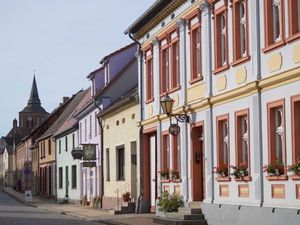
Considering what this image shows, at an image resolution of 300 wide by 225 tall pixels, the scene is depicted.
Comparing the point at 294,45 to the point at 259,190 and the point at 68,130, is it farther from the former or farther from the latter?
the point at 68,130

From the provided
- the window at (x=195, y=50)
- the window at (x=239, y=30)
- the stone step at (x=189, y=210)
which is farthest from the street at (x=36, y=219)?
the window at (x=239, y=30)

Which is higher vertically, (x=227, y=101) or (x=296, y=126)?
(x=227, y=101)

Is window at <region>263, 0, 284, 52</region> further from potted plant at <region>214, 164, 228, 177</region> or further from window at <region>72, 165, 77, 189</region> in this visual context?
window at <region>72, 165, 77, 189</region>

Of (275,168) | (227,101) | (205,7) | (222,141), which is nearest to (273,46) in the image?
(275,168)

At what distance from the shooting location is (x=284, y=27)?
62.8ft

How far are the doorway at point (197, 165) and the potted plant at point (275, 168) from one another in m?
7.07

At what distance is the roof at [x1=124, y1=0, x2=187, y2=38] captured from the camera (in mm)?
28498

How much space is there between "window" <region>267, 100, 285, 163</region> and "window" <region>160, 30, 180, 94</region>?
8555 mm

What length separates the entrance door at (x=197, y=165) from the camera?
2650 cm

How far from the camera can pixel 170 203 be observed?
88.5ft

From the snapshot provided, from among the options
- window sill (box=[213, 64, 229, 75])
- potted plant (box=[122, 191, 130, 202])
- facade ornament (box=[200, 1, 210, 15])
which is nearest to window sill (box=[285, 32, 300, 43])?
window sill (box=[213, 64, 229, 75])

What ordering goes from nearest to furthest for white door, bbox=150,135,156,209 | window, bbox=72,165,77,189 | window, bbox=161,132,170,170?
1. window, bbox=161,132,170,170
2. white door, bbox=150,135,156,209
3. window, bbox=72,165,77,189

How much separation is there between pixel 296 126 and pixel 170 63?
1132 cm

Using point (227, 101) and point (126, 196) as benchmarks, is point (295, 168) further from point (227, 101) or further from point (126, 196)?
point (126, 196)
